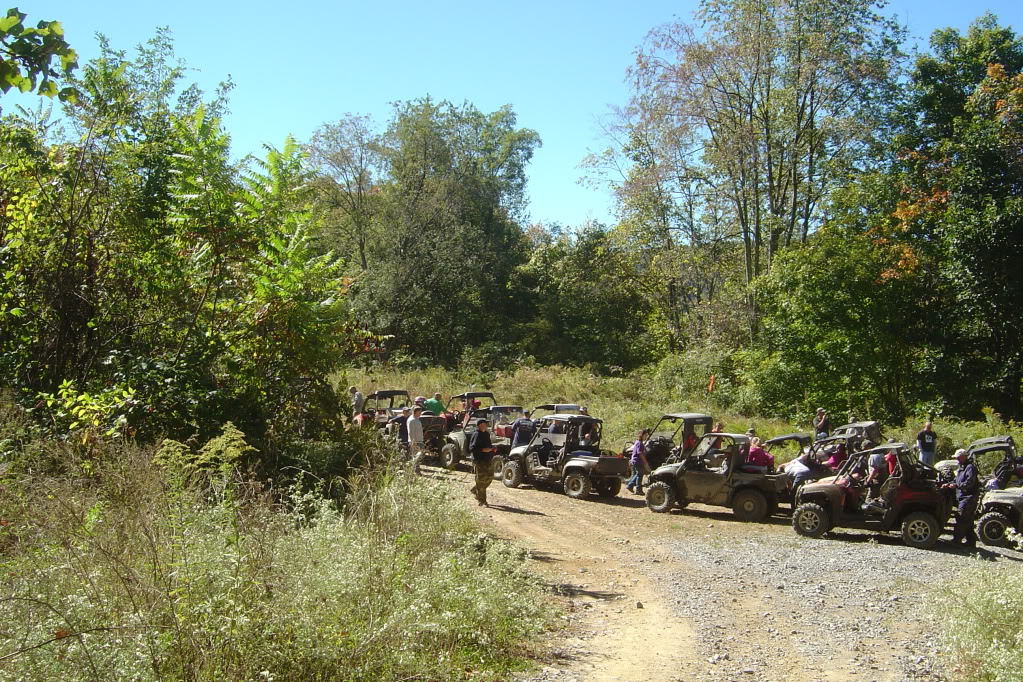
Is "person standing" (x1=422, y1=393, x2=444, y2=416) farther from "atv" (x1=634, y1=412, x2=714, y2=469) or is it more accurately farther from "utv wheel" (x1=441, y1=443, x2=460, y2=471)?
"atv" (x1=634, y1=412, x2=714, y2=469)

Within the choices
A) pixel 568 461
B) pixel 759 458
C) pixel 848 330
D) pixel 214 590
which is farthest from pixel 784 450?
pixel 214 590

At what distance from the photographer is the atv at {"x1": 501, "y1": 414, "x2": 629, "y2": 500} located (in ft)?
55.2

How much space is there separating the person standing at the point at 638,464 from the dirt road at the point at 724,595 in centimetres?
224

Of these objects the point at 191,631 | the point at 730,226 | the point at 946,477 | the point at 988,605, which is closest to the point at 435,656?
the point at 191,631

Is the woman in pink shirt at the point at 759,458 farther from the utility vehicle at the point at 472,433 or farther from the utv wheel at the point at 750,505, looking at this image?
the utility vehicle at the point at 472,433

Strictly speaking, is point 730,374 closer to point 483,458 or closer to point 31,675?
point 483,458

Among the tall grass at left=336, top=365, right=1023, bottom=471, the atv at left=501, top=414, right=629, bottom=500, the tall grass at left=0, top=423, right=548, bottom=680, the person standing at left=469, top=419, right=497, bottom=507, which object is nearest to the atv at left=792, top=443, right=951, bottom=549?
the atv at left=501, top=414, right=629, bottom=500

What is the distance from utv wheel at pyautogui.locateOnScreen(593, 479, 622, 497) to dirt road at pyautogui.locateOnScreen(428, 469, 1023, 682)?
1.43 meters

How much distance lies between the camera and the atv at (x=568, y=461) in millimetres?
16828

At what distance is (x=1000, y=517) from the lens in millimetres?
13305

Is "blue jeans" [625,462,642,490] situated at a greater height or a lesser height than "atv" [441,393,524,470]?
lesser

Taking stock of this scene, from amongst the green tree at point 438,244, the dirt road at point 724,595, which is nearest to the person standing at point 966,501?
the dirt road at point 724,595

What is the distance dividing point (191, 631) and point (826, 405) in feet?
76.2

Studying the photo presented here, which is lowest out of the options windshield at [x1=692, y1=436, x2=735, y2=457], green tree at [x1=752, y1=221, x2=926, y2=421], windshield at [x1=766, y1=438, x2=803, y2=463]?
windshield at [x1=766, y1=438, x2=803, y2=463]
